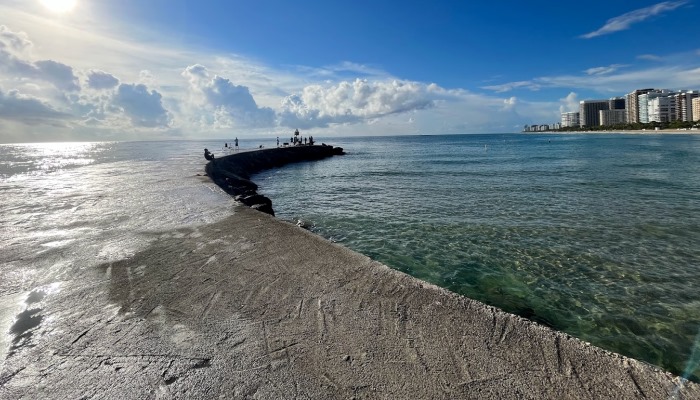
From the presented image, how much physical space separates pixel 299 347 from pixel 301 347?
2 cm

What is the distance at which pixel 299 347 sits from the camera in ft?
12.1

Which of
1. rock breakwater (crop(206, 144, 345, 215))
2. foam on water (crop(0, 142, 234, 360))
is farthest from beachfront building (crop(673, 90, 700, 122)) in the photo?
foam on water (crop(0, 142, 234, 360))

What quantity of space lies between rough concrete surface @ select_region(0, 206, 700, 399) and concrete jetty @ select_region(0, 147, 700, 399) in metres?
0.01

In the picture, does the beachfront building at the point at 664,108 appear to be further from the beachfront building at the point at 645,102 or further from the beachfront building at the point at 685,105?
the beachfront building at the point at 645,102

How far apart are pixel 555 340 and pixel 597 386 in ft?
1.94

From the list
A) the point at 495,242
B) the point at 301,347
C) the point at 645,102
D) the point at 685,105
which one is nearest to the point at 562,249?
the point at 495,242

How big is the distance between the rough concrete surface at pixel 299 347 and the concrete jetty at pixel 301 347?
0.6 inches

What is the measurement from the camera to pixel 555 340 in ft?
12.1

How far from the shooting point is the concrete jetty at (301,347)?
3139 mm

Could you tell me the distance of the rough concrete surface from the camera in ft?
10.3

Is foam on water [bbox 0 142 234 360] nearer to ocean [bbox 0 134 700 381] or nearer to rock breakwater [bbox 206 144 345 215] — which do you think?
ocean [bbox 0 134 700 381]

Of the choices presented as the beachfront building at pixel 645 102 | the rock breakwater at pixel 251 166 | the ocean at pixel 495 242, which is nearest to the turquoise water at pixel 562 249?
the ocean at pixel 495 242

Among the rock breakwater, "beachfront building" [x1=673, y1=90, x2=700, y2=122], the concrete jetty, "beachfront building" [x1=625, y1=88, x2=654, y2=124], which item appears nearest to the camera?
the concrete jetty

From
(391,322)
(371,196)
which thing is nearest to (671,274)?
(391,322)
